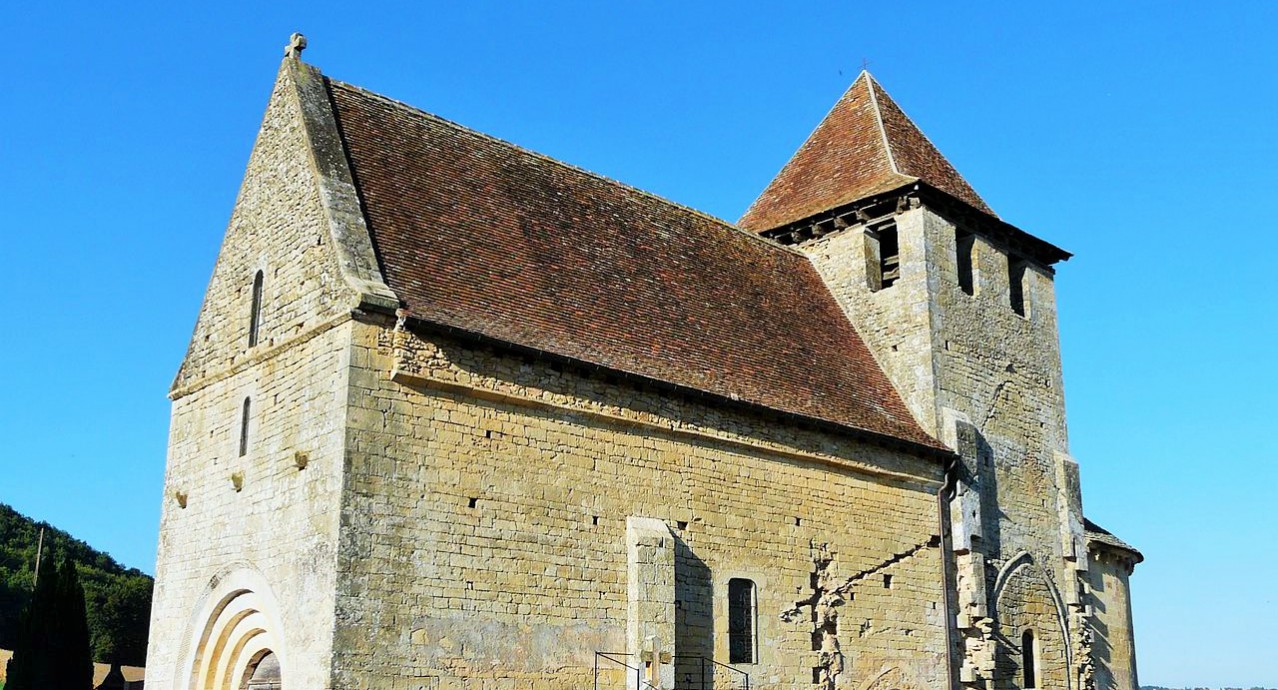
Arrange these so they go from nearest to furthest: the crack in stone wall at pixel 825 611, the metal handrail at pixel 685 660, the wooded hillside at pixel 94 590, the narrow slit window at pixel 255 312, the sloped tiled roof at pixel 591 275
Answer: the metal handrail at pixel 685 660, the sloped tiled roof at pixel 591 275, the narrow slit window at pixel 255 312, the crack in stone wall at pixel 825 611, the wooded hillside at pixel 94 590

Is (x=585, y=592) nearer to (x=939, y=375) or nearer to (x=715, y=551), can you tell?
(x=715, y=551)

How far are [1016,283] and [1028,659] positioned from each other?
717cm

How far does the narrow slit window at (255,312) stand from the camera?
15125mm

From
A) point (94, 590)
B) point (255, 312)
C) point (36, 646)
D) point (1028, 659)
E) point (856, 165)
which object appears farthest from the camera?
point (94, 590)

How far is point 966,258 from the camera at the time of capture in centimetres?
2188

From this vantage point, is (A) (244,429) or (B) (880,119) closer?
(A) (244,429)

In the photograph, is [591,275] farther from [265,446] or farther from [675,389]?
[265,446]

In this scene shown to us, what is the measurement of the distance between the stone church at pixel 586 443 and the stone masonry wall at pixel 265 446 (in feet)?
0.18

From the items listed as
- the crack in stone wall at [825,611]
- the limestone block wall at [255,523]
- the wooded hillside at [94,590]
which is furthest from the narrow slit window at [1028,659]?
the wooded hillside at [94,590]

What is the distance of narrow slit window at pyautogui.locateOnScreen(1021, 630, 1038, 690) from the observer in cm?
1973

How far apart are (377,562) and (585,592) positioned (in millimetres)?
2780

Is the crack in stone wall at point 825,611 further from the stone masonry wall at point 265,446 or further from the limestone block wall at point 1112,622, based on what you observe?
the limestone block wall at point 1112,622

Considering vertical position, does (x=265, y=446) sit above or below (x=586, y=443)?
below

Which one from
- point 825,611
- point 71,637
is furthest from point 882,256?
point 71,637
